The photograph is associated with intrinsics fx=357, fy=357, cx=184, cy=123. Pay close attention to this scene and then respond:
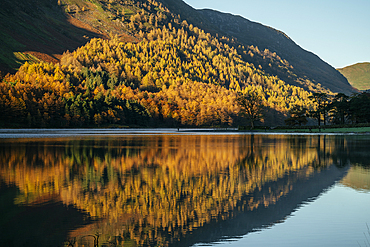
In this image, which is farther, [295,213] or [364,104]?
[364,104]

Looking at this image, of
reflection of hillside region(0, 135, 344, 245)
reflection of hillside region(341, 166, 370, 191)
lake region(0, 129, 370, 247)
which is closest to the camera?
lake region(0, 129, 370, 247)

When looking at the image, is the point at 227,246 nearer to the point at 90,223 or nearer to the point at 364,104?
the point at 90,223

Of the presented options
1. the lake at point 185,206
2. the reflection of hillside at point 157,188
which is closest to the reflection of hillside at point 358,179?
the lake at point 185,206

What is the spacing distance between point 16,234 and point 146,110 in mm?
171545

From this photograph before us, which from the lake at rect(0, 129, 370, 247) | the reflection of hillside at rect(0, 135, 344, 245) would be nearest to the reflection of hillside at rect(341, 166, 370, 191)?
the lake at rect(0, 129, 370, 247)

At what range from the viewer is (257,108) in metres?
113

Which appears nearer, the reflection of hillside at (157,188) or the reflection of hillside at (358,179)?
the reflection of hillside at (157,188)

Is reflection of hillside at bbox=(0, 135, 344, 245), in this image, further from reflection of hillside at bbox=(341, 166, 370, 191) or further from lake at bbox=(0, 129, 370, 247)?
reflection of hillside at bbox=(341, 166, 370, 191)

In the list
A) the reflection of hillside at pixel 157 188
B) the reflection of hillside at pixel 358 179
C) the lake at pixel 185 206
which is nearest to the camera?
the lake at pixel 185 206

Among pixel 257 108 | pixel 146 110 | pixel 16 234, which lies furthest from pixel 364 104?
pixel 146 110

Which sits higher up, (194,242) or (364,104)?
(364,104)

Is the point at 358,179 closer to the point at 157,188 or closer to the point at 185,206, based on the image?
the point at 157,188

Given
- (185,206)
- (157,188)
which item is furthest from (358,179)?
(185,206)

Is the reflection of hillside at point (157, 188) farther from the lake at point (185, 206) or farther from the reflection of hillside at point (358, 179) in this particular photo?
the reflection of hillside at point (358, 179)
